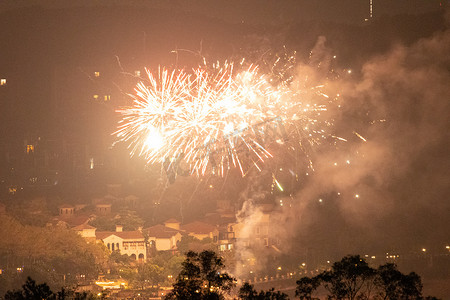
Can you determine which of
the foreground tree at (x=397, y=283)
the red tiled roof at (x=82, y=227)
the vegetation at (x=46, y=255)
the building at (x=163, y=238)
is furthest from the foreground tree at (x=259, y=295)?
the red tiled roof at (x=82, y=227)

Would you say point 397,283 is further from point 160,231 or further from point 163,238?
point 160,231

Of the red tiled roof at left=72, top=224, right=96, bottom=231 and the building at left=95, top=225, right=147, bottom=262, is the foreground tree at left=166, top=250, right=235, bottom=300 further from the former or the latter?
the red tiled roof at left=72, top=224, right=96, bottom=231

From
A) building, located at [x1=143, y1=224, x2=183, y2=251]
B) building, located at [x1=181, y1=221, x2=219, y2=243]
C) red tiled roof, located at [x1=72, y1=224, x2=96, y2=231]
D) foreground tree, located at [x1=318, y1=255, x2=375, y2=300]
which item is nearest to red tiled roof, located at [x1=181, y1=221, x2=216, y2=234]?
building, located at [x1=181, y1=221, x2=219, y2=243]

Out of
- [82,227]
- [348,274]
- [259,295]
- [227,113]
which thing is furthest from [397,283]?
[82,227]

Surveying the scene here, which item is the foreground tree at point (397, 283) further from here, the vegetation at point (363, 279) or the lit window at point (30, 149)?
the lit window at point (30, 149)

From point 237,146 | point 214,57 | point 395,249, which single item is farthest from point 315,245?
point 214,57
